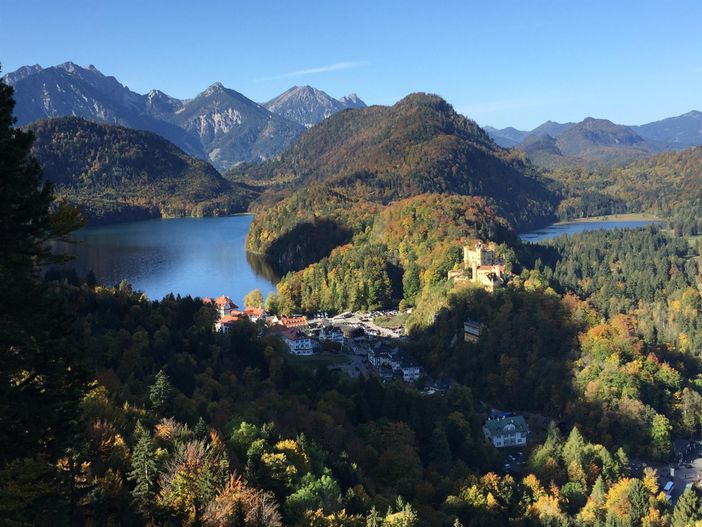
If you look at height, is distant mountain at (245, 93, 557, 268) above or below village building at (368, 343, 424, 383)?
above

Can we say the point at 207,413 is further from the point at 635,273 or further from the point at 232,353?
the point at 635,273

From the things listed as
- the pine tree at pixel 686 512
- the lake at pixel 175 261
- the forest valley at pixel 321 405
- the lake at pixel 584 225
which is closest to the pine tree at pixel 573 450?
the forest valley at pixel 321 405

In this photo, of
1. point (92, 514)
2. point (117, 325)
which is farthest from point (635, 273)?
point (92, 514)

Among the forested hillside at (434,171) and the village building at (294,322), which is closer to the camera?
the village building at (294,322)

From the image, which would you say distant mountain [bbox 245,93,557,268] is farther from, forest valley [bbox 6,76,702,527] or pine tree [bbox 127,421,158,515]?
pine tree [bbox 127,421,158,515]

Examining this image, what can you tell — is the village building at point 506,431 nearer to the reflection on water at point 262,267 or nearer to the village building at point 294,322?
the village building at point 294,322

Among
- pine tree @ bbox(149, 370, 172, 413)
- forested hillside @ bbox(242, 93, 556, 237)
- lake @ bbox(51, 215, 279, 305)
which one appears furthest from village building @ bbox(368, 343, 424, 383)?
forested hillside @ bbox(242, 93, 556, 237)

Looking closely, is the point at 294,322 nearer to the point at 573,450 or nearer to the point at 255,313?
the point at 255,313
